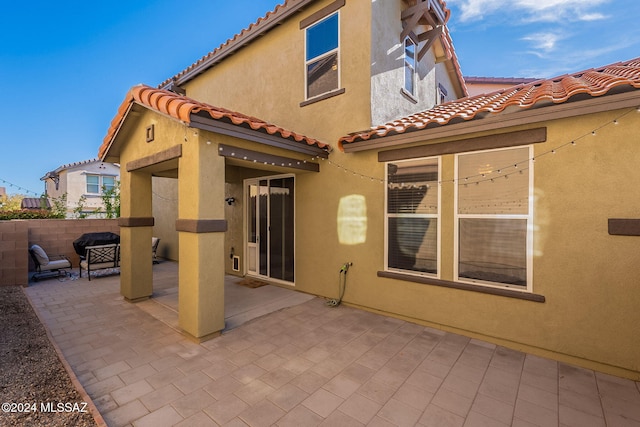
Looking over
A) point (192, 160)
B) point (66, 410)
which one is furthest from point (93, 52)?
point (66, 410)

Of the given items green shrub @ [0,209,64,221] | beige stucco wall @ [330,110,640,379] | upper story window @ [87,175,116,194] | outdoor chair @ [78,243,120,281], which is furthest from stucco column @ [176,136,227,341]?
upper story window @ [87,175,116,194]

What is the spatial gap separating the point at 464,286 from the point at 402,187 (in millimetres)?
2028

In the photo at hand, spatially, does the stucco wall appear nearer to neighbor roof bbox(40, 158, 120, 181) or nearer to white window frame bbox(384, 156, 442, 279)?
white window frame bbox(384, 156, 442, 279)

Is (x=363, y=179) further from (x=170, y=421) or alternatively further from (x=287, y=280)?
(x=170, y=421)

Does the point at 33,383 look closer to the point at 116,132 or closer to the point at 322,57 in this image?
the point at 116,132

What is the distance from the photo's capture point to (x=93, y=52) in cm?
2498

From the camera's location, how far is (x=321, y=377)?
3.38m

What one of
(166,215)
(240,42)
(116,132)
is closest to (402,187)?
(116,132)

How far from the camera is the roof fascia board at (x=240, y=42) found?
696 cm

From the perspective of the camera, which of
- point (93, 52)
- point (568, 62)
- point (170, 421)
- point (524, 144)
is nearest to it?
point (170, 421)

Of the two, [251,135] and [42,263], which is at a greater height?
[251,135]

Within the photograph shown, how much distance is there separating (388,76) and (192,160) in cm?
477

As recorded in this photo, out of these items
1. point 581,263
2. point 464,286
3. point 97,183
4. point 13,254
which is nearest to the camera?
point 581,263

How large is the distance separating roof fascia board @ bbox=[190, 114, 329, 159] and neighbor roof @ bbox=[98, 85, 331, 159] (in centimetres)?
6
